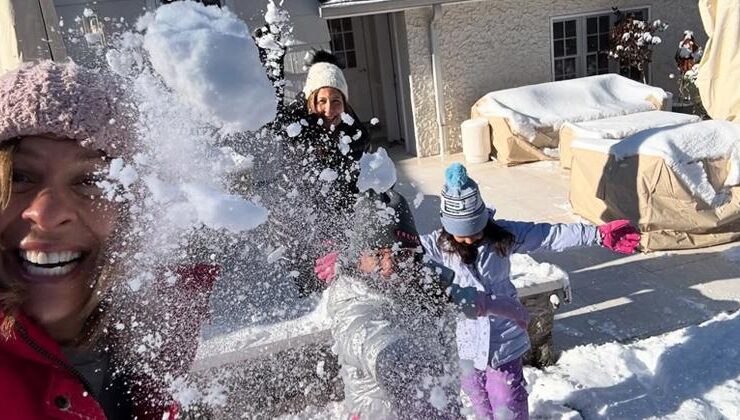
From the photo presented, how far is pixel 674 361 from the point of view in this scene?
10.1ft

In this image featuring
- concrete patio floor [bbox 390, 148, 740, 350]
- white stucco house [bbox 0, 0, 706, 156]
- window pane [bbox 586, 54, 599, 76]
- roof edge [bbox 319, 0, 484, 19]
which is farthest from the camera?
window pane [bbox 586, 54, 599, 76]

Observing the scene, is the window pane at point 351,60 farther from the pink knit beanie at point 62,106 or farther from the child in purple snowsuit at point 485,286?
the pink knit beanie at point 62,106

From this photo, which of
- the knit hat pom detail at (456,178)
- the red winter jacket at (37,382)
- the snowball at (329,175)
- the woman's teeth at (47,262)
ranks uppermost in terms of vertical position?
the woman's teeth at (47,262)

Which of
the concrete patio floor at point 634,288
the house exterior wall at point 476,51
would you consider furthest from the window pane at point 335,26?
the concrete patio floor at point 634,288

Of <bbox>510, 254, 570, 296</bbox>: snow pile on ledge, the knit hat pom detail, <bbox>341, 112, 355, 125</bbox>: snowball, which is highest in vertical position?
<bbox>341, 112, 355, 125</bbox>: snowball

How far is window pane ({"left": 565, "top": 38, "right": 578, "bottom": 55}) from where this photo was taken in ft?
32.0

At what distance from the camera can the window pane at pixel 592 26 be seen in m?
Answer: 9.74

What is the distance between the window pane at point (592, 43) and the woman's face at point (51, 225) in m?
10.0

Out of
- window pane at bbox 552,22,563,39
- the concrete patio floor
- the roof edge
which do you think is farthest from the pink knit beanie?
window pane at bbox 552,22,563,39

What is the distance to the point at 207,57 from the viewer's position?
1413mm

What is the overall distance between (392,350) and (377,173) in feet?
2.75

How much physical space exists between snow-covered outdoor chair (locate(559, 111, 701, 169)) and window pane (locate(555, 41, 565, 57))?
3001 millimetres

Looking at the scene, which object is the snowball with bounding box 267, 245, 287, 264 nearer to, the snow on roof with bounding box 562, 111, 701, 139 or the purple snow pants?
the purple snow pants

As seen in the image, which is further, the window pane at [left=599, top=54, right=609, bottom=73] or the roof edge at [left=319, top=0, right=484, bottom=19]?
the window pane at [left=599, top=54, right=609, bottom=73]
